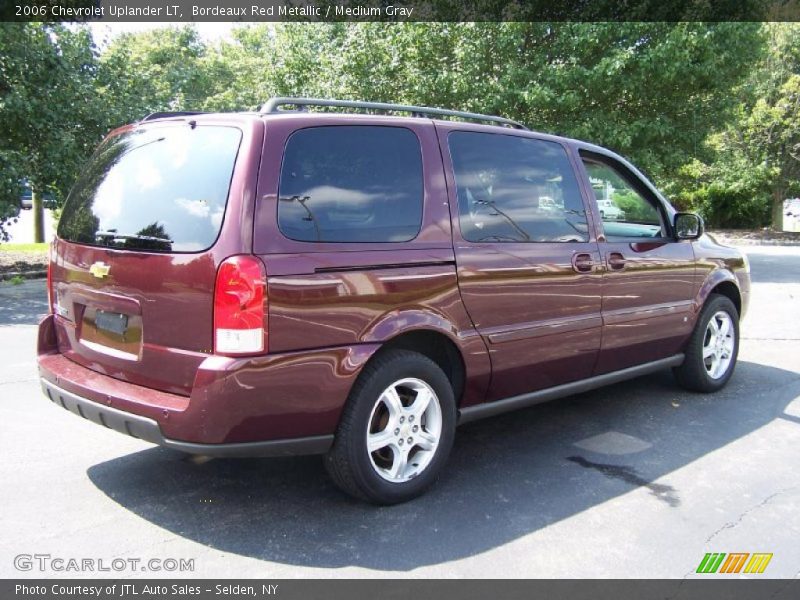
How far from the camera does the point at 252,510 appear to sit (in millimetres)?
3486

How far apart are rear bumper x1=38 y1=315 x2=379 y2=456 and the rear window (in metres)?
0.60

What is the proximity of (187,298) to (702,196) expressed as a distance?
2711cm

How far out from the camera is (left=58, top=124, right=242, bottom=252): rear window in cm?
315

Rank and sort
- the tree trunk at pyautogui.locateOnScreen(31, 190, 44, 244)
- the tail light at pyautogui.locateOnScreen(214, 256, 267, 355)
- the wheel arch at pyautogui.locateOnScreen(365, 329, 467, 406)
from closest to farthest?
the tail light at pyautogui.locateOnScreen(214, 256, 267, 355) → the wheel arch at pyautogui.locateOnScreen(365, 329, 467, 406) → the tree trunk at pyautogui.locateOnScreen(31, 190, 44, 244)

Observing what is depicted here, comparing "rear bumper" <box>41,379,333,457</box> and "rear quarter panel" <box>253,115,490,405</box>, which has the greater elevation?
A: "rear quarter panel" <box>253,115,490,405</box>

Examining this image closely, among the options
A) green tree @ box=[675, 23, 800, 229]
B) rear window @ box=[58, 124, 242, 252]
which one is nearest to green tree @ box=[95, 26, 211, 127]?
rear window @ box=[58, 124, 242, 252]

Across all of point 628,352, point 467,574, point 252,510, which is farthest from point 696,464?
point 252,510

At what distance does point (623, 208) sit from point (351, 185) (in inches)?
101

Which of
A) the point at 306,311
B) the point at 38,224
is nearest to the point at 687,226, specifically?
the point at 306,311

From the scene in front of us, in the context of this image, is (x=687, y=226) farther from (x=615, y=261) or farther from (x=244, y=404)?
(x=244, y=404)

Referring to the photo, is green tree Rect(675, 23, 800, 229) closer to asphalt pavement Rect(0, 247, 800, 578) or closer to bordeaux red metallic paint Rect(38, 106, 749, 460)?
asphalt pavement Rect(0, 247, 800, 578)

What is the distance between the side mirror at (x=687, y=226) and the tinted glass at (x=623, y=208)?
0.40ft

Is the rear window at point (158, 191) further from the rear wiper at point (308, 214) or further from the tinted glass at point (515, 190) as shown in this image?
the tinted glass at point (515, 190)

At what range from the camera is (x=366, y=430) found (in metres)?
3.33
